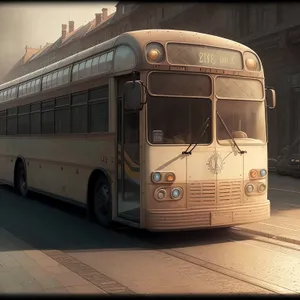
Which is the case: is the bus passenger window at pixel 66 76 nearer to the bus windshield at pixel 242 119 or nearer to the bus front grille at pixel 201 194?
the bus windshield at pixel 242 119

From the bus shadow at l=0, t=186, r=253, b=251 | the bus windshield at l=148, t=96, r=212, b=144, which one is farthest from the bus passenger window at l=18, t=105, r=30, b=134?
the bus windshield at l=148, t=96, r=212, b=144

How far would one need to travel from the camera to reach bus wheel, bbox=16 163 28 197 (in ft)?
42.9

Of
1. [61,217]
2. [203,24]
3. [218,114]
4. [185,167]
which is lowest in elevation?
[61,217]

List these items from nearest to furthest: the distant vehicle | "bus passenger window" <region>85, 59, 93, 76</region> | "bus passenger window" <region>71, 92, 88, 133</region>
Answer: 1. "bus passenger window" <region>85, 59, 93, 76</region>
2. "bus passenger window" <region>71, 92, 88, 133</region>
3. the distant vehicle

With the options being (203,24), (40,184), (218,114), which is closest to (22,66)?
(203,24)

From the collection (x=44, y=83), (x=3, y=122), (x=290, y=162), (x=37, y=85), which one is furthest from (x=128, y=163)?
(x=290, y=162)

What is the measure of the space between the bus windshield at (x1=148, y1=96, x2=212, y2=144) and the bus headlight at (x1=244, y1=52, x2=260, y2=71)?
1106mm

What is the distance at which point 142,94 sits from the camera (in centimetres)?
710

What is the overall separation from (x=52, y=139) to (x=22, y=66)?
6018cm

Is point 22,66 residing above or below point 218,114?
above

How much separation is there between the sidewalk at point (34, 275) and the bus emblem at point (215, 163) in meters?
2.81

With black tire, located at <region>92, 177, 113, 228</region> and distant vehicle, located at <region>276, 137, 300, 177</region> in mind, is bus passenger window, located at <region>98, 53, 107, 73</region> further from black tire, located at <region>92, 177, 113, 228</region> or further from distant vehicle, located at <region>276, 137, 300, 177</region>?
distant vehicle, located at <region>276, 137, 300, 177</region>

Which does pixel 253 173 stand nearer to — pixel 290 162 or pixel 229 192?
pixel 229 192

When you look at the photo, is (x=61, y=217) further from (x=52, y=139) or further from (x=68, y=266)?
(x=68, y=266)
